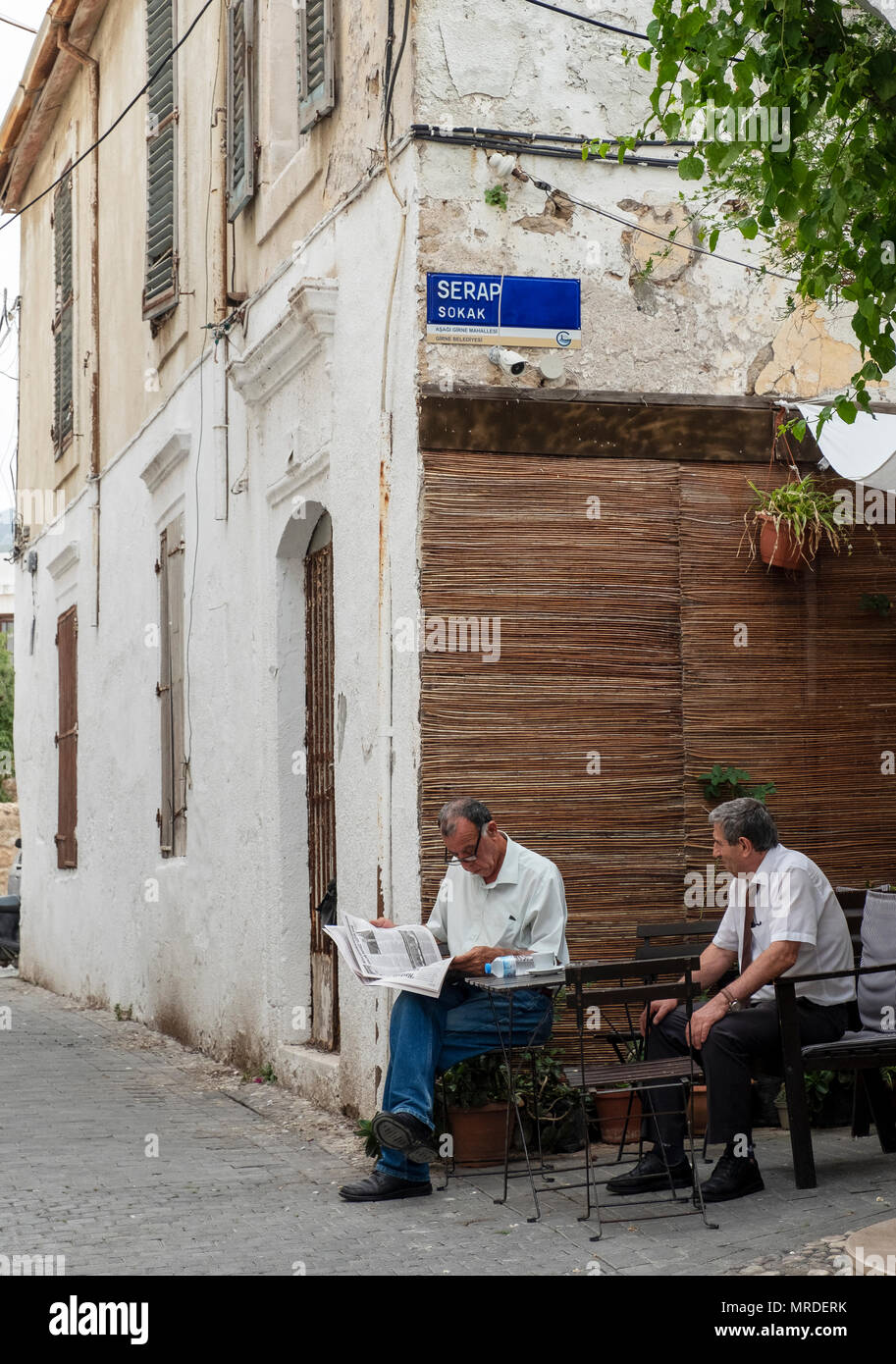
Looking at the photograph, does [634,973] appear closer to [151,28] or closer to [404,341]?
[404,341]

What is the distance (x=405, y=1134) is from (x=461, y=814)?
3.91 feet

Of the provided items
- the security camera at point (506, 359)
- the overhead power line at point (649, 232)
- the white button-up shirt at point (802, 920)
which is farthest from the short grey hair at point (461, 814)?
the overhead power line at point (649, 232)

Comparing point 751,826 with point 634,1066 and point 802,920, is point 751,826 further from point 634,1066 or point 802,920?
point 634,1066

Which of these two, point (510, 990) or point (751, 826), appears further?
point (751, 826)

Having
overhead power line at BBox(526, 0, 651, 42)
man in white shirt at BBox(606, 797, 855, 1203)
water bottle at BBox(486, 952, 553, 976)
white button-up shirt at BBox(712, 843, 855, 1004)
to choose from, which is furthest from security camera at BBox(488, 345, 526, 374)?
water bottle at BBox(486, 952, 553, 976)

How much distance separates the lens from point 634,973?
227 inches

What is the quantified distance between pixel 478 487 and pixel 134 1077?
437 centimetres

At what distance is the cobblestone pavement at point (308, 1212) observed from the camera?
17.2 feet

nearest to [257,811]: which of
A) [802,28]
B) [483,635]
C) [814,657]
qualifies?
[483,635]

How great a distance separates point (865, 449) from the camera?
6848 mm

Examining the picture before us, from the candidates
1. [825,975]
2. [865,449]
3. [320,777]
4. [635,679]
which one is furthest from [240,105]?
[825,975]

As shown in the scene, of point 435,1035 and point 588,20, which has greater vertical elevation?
point 588,20

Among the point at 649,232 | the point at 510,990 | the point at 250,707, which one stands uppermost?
the point at 649,232

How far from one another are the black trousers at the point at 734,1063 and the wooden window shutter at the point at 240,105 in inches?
226
